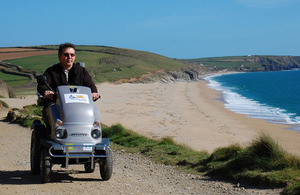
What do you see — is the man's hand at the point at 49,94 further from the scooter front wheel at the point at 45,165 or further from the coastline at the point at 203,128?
the coastline at the point at 203,128

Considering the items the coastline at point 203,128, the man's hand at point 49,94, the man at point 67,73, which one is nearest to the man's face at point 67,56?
the man at point 67,73

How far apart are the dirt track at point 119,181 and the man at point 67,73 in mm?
1501

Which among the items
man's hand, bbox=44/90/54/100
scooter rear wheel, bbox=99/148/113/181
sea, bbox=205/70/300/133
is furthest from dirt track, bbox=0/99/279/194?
sea, bbox=205/70/300/133

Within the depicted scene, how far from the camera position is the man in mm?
7289

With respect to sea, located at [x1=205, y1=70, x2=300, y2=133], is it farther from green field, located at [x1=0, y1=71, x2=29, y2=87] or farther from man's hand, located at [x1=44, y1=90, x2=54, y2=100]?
green field, located at [x1=0, y1=71, x2=29, y2=87]

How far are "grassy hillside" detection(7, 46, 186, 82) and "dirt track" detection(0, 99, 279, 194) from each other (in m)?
65.8

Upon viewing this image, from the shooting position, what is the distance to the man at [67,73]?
7289 millimetres

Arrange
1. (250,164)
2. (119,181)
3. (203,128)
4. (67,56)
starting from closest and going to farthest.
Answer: (67,56)
(119,181)
(250,164)
(203,128)

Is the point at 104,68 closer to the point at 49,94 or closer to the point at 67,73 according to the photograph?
the point at 67,73

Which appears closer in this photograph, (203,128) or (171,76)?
(203,128)

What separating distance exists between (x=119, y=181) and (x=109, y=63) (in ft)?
323

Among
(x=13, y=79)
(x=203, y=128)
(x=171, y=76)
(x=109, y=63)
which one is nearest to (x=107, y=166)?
(x=203, y=128)

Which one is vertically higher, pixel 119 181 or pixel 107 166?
pixel 107 166

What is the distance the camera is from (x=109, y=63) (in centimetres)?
10481
